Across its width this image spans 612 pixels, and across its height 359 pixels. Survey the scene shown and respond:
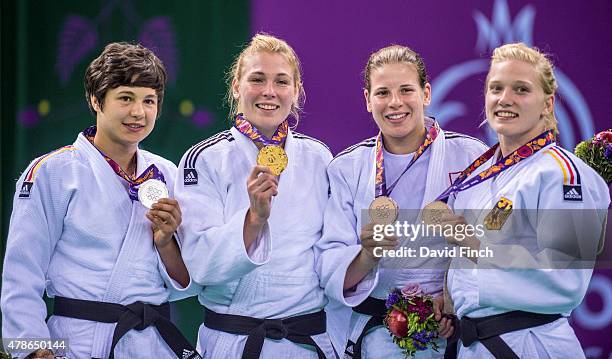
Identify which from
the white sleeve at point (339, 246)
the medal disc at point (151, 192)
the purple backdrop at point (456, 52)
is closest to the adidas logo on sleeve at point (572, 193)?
the white sleeve at point (339, 246)

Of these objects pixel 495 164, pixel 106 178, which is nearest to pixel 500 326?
pixel 495 164

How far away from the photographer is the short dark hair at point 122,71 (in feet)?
10.4

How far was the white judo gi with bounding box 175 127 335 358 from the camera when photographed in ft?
10.0

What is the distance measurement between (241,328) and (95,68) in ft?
3.79

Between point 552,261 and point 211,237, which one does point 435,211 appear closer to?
point 552,261

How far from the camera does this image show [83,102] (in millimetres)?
4840

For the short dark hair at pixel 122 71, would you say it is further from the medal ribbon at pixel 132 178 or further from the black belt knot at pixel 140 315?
the black belt knot at pixel 140 315

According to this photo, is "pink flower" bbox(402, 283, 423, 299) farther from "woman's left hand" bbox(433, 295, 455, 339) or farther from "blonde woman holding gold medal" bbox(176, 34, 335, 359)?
"blonde woman holding gold medal" bbox(176, 34, 335, 359)

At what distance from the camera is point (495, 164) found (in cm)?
299

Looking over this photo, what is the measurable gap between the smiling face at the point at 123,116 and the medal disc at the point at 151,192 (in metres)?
0.20

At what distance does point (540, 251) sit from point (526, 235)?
0.08 m

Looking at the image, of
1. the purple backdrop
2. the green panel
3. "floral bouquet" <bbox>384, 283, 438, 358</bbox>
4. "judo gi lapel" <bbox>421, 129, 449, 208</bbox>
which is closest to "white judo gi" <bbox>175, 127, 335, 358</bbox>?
"floral bouquet" <bbox>384, 283, 438, 358</bbox>

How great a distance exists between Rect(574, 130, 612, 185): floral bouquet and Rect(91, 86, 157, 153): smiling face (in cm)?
169

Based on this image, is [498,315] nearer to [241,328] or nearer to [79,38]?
[241,328]
